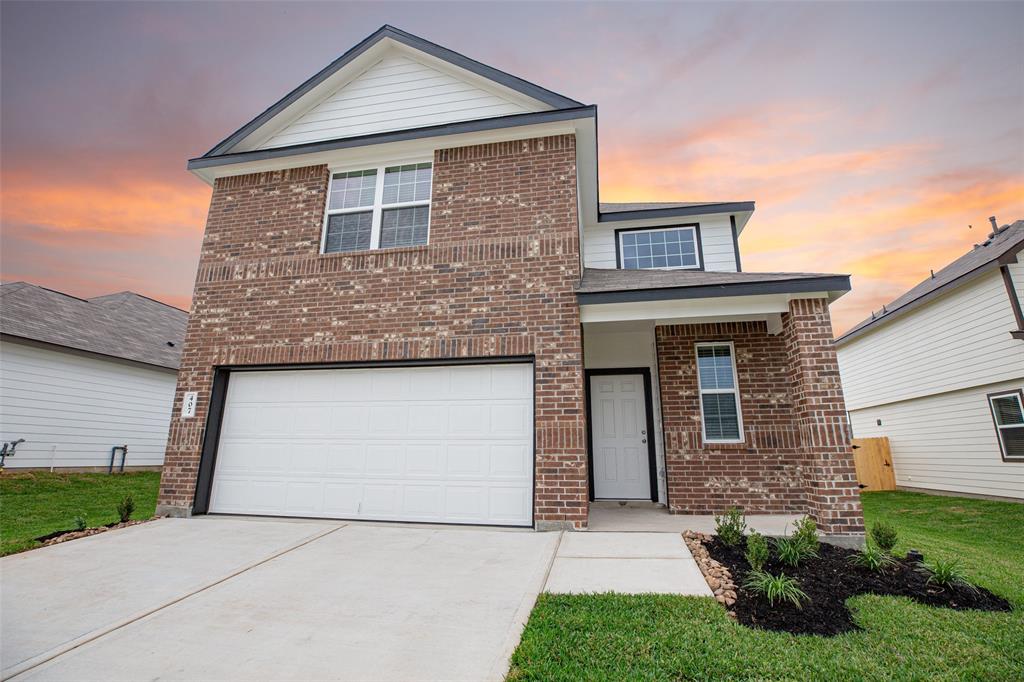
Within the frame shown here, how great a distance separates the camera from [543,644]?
9.45ft

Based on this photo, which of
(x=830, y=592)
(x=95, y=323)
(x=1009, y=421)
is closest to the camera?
(x=830, y=592)

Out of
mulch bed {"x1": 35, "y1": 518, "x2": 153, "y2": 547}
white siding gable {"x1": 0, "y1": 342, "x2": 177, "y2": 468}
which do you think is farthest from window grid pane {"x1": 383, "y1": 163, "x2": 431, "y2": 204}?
white siding gable {"x1": 0, "y1": 342, "x2": 177, "y2": 468}

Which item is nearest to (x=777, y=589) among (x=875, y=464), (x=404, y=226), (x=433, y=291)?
(x=433, y=291)

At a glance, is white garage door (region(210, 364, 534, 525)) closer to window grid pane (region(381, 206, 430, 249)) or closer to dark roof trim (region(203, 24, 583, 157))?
window grid pane (region(381, 206, 430, 249))

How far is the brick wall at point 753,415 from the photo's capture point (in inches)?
237

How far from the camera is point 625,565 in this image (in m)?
4.46

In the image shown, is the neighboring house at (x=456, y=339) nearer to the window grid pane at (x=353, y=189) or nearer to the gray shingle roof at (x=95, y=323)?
the window grid pane at (x=353, y=189)

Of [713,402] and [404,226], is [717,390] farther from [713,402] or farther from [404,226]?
[404,226]

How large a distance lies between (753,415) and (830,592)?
379 centimetres

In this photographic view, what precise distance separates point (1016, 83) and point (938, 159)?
2.01m

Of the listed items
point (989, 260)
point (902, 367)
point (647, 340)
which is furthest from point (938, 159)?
point (647, 340)

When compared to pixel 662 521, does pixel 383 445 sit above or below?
above

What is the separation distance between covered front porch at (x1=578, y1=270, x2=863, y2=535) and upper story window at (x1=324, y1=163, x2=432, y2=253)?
320 cm

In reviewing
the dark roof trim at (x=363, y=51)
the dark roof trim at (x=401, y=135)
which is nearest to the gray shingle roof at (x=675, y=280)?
the dark roof trim at (x=401, y=135)
